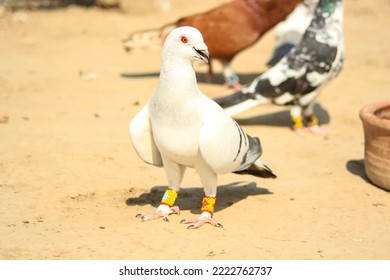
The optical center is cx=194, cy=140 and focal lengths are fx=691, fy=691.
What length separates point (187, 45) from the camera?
4281mm

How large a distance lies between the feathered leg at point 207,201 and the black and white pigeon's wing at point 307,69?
8.54ft

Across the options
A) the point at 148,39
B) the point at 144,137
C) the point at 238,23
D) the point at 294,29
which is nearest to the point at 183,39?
the point at 144,137

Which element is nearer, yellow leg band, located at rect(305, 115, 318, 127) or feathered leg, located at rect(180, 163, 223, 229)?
feathered leg, located at rect(180, 163, 223, 229)

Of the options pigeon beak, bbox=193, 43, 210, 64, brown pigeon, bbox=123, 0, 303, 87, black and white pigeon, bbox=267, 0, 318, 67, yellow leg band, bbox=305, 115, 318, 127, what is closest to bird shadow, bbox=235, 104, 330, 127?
yellow leg band, bbox=305, 115, 318, 127

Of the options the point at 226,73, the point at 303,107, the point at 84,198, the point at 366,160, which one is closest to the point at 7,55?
the point at 226,73

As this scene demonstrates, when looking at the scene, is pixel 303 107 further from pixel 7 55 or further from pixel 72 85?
pixel 7 55

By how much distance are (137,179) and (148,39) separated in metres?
4.33

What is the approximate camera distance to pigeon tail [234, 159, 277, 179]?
4.99 m

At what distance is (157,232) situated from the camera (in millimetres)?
4461

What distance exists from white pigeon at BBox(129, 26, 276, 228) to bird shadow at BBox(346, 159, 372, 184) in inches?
67.3

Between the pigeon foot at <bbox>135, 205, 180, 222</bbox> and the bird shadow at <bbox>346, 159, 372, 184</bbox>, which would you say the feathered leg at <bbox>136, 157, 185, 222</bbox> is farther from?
the bird shadow at <bbox>346, 159, 372, 184</bbox>

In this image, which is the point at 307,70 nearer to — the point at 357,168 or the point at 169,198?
the point at 357,168

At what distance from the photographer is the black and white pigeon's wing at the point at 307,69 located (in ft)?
23.2

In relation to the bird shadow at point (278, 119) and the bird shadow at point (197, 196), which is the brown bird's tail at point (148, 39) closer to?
the bird shadow at point (278, 119)
